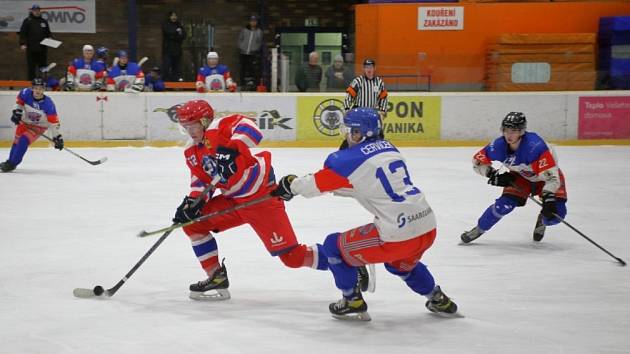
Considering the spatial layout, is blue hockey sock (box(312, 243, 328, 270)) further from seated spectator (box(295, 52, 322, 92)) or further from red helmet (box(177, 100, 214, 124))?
seated spectator (box(295, 52, 322, 92))

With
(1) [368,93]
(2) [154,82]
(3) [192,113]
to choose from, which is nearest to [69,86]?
(2) [154,82]

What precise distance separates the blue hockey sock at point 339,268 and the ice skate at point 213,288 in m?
0.69

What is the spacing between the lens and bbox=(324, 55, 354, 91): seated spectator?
12.2 metres

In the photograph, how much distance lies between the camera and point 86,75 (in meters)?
12.3

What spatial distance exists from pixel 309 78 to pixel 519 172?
22.1 feet

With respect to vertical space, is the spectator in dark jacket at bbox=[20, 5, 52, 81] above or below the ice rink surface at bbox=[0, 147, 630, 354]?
above

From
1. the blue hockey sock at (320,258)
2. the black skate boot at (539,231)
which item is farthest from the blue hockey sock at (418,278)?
the black skate boot at (539,231)

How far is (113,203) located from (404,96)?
5742 mm

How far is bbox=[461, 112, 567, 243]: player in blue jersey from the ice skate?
6.89 ft

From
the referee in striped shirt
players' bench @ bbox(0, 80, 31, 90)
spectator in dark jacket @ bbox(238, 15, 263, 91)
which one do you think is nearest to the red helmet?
the referee in striped shirt

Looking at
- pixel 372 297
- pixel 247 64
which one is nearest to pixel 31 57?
pixel 247 64

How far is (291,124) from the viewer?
39.5ft

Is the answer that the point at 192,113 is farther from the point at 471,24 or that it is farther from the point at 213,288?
the point at 471,24

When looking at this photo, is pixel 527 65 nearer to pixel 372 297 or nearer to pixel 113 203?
pixel 113 203
